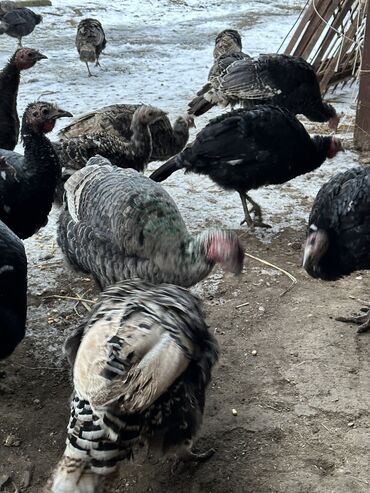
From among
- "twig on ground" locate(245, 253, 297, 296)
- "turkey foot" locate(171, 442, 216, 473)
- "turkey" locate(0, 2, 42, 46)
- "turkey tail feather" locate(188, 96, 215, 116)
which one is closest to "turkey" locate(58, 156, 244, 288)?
"turkey foot" locate(171, 442, 216, 473)

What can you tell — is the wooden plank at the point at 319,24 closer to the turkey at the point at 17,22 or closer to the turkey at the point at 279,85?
the turkey at the point at 279,85

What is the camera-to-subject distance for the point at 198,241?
127 inches

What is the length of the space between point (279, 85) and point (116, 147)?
2.02 m

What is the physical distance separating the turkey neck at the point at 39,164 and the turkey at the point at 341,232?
1.74m

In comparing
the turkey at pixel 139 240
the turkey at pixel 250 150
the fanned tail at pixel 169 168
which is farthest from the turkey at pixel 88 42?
the turkey at pixel 139 240

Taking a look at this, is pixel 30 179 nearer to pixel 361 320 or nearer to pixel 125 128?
pixel 125 128

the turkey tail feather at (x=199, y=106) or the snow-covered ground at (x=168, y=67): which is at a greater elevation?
the turkey tail feather at (x=199, y=106)

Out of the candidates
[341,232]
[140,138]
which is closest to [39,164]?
[140,138]

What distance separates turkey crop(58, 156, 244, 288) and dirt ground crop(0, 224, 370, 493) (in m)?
0.63

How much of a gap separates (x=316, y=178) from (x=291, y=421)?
318cm

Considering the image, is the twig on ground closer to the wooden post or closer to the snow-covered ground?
the snow-covered ground

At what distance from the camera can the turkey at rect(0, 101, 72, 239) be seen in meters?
3.95

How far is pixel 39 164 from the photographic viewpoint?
402cm

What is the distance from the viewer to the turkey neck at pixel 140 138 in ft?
16.1
